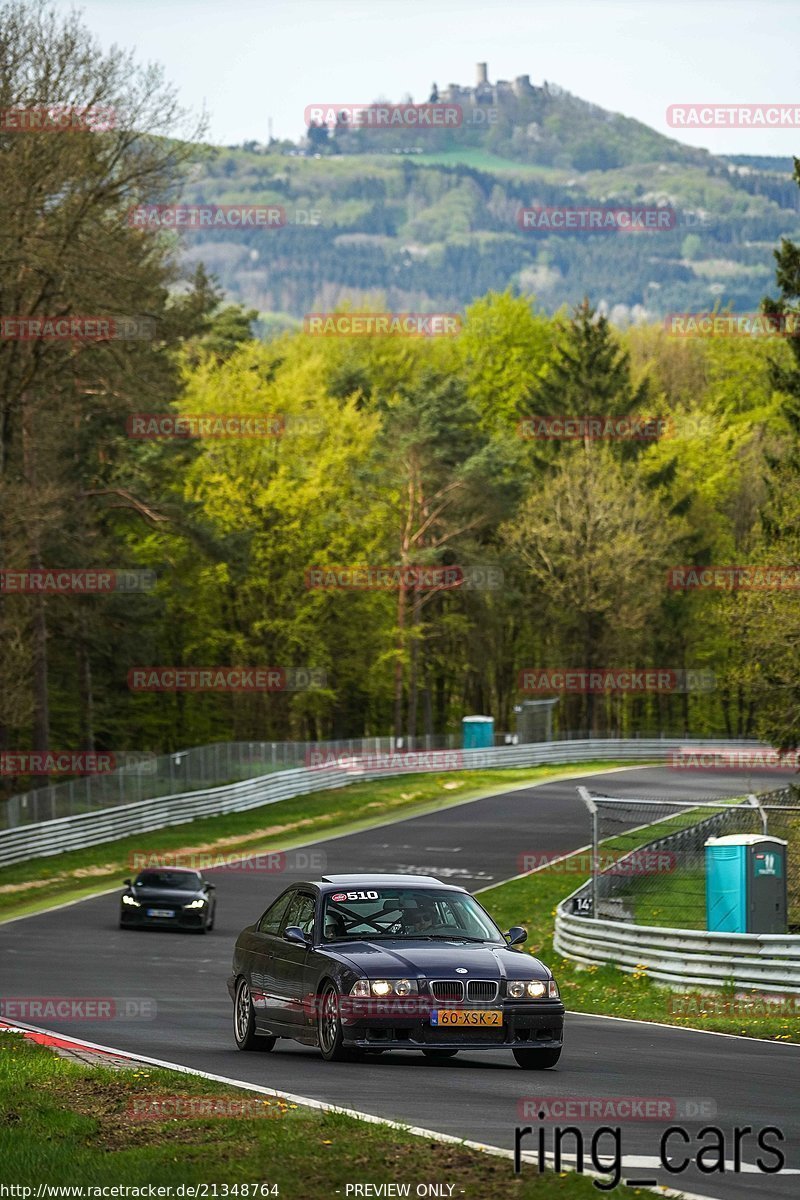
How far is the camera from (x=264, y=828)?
51125 mm

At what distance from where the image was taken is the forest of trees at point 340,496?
44.1 metres

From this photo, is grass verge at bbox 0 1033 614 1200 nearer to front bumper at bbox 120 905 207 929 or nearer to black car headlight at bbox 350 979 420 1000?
black car headlight at bbox 350 979 420 1000

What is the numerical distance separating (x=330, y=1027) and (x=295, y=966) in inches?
28.4

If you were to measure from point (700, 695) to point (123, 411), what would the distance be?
167 ft

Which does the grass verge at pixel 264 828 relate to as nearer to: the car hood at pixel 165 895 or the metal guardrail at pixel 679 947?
the car hood at pixel 165 895

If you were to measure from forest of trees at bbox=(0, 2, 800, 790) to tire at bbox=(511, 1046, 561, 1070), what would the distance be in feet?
85.9

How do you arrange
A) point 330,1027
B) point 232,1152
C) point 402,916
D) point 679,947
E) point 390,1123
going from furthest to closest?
point 679,947 < point 402,916 < point 330,1027 < point 390,1123 < point 232,1152

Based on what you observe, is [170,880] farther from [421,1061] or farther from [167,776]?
[421,1061]

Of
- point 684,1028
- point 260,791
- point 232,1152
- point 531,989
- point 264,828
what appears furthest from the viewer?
point 260,791

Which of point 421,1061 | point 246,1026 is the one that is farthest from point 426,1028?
point 246,1026

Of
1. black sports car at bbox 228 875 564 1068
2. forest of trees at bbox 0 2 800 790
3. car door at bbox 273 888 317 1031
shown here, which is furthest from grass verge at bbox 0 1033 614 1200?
forest of trees at bbox 0 2 800 790

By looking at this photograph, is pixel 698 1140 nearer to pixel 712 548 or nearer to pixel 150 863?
pixel 150 863

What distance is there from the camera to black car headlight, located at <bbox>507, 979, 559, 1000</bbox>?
42.7ft

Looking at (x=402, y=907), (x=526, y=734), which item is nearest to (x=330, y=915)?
(x=402, y=907)
